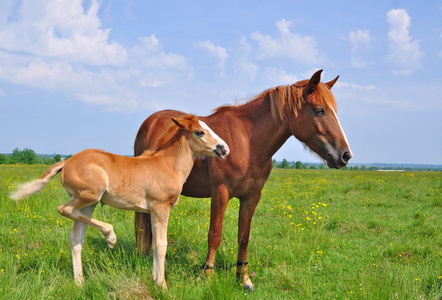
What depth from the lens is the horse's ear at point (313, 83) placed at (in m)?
4.25

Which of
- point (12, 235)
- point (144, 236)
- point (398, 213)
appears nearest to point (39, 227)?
point (12, 235)

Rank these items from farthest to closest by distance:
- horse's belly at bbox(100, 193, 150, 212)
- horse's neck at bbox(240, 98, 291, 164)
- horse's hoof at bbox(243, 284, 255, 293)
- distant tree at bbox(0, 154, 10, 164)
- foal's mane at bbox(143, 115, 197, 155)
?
distant tree at bbox(0, 154, 10, 164)
horse's hoof at bbox(243, 284, 255, 293)
horse's neck at bbox(240, 98, 291, 164)
foal's mane at bbox(143, 115, 197, 155)
horse's belly at bbox(100, 193, 150, 212)

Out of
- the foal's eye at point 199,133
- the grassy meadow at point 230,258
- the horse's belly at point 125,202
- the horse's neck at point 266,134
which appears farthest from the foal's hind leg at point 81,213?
→ the horse's neck at point 266,134

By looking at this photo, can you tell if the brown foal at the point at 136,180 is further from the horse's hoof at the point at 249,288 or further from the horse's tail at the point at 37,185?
the horse's hoof at the point at 249,288

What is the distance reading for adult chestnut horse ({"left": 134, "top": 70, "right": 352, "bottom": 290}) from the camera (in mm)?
4367

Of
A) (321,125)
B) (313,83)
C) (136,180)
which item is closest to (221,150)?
(136,180)

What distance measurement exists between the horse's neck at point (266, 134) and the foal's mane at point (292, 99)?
0.09 meters

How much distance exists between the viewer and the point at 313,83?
435 centimetres

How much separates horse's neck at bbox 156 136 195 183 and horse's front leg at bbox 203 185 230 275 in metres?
0.50

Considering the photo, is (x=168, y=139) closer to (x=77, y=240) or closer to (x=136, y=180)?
(x=136, y=180)

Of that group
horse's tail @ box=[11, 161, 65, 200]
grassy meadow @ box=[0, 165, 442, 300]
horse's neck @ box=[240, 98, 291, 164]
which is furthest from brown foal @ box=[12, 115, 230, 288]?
horse's neck @ box=[240, 98, 291, 164]

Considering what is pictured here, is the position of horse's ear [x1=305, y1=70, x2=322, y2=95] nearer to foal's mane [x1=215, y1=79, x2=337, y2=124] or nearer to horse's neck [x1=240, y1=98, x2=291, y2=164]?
foal's mane [x1=215, y1=79, x2=337, y2=124]

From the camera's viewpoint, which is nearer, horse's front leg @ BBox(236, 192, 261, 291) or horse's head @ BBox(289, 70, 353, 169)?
horse's head @ BBox(289, 70, 353, 169)

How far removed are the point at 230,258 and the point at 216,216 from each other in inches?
59.0
